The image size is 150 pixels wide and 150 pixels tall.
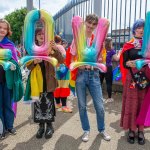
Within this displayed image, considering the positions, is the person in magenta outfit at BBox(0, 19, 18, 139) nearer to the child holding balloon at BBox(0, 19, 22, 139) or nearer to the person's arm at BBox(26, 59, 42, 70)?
the child holding balloon at BBox(0, 19, 22, 139)

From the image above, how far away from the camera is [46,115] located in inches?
146

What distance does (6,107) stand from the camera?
3.76 meters

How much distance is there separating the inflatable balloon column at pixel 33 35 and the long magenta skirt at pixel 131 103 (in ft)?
3.44

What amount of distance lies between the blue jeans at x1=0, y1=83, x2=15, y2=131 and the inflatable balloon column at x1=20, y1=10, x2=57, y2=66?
53cm

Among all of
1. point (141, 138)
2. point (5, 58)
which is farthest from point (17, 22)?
point (141, 138)

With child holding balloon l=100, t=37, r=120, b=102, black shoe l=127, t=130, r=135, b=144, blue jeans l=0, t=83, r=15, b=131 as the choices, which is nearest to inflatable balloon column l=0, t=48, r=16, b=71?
blue jeans l=0, t=83, r=15, b=131

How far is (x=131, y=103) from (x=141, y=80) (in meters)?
0.35

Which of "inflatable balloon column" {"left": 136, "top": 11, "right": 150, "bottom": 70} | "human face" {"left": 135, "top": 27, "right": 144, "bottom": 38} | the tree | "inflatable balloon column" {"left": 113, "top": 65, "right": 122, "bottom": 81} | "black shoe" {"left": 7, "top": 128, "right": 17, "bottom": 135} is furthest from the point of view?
the tree

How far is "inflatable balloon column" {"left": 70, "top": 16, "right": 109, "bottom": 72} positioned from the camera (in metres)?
3.34

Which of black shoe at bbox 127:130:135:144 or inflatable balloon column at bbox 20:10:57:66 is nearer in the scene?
inflatable balloon column at bbox 20:10:57:66

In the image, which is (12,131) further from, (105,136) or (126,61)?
(126,61)

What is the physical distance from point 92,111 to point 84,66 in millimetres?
1878

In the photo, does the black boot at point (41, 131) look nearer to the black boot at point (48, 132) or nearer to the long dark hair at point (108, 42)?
the black boot at point (48, 132)

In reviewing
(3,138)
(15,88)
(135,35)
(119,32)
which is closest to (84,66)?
(135,35)
